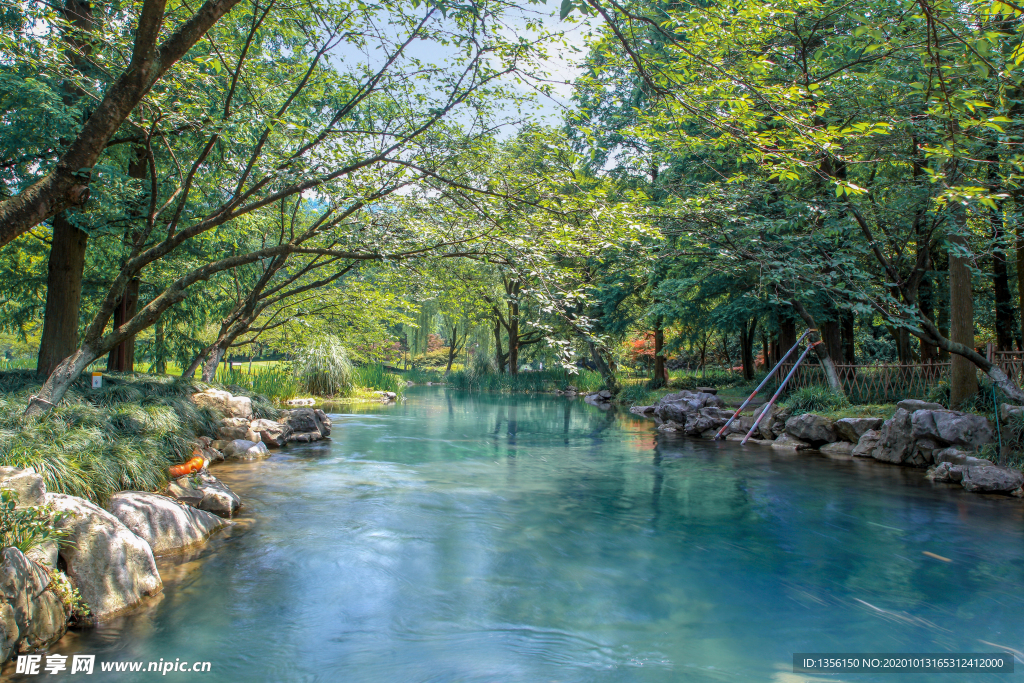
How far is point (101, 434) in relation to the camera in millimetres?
6469

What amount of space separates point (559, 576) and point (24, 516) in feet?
13.9

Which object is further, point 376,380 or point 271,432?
point 376,380

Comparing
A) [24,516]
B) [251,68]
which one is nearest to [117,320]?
[251,68]

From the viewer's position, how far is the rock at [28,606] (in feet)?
11.3

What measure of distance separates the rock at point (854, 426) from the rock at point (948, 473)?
250cm

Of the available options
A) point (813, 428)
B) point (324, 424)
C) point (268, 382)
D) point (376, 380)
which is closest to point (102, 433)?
point (324, 424)

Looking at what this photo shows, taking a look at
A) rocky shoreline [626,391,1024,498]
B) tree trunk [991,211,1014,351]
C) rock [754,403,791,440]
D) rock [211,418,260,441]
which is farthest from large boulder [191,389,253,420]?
tree trunk [991,211,1014,351]

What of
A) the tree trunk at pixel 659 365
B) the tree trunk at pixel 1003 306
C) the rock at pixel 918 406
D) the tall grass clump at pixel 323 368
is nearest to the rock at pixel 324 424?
the tall grass clump at pixel 323 368

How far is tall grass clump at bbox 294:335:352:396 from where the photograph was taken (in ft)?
71.2

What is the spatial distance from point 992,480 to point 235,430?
42.7 feet

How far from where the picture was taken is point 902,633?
4.38 metres

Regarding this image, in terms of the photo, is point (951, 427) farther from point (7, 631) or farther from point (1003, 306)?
point (7, 631)

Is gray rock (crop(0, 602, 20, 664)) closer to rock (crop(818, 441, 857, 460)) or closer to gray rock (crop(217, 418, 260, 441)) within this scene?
gray rock (crop(217, 418, 260, 441))

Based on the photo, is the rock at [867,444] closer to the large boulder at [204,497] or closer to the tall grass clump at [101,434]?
the large boulder at [204,497]
